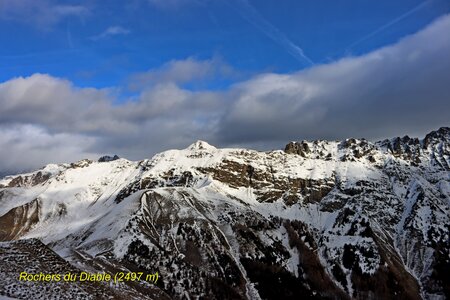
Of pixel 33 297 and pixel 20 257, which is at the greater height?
pixel 20 257

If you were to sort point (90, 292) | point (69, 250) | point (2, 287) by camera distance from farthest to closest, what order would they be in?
1. point (69, 250)
2. point (90, 292)
3. point (2, 287)

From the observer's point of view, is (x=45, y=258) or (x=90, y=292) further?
(x=45, y=258)

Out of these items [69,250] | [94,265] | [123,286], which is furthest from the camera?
[69,250]

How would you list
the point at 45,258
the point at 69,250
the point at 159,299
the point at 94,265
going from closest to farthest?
the point at 45,258
the point at 159,299
the point at 94,265
the point at 69,250

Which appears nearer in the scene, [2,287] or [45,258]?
[2,287]

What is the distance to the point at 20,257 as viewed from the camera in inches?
3046

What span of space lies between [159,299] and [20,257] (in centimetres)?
3884

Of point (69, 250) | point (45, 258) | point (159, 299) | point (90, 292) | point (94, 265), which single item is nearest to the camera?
point (90, 292)

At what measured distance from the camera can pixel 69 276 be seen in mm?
76875

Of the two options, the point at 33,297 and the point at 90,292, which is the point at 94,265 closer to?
the point at 90,292

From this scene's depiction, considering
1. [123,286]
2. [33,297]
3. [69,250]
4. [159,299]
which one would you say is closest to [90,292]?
[33,297]

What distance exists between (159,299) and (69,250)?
39.0 m

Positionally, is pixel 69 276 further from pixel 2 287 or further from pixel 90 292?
pixel 2 287

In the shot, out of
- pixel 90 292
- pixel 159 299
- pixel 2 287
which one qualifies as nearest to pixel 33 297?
pixel 2 287
